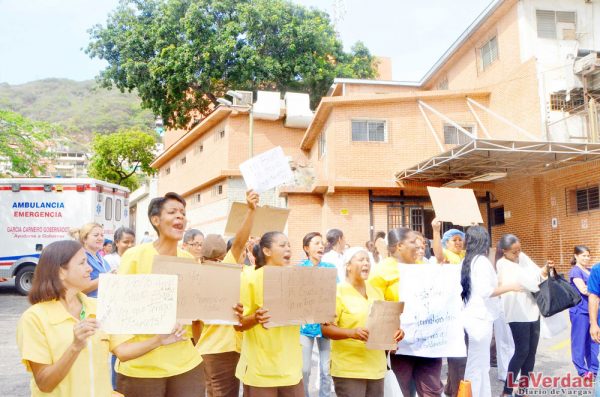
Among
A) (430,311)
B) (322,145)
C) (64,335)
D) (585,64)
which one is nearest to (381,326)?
(430,311)

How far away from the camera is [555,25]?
15.9 metres

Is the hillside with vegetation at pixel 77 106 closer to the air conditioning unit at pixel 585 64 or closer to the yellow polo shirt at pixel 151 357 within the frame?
the air conditioning unit at pixel 585 64

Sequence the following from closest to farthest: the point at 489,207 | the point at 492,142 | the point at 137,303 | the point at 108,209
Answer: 1. the point at 137,303
2. the point at 492,142
3. the point at 108,209
4. the point at 489,207

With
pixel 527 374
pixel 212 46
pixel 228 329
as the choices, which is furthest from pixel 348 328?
pixel 212 46

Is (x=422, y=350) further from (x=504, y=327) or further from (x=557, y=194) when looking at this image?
(x=557, y=194)

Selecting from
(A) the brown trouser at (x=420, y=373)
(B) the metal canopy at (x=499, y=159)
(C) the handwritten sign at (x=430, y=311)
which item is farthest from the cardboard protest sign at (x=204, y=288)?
(B) the metal canopy at (x=499, y=159)

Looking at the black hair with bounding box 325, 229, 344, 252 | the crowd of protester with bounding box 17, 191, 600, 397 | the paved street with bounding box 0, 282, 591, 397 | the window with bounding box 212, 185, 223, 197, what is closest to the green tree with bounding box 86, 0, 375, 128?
the window with bounding box 212, 185, 223, 197

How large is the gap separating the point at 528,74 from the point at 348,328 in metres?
14.2

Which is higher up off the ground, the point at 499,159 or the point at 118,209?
the point at 499,159

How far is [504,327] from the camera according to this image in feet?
20.3

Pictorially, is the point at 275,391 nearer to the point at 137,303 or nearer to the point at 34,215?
the point at 137,303

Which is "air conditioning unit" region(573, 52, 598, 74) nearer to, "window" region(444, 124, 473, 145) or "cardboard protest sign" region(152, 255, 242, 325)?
"window" region(444, 124, 473, 145)

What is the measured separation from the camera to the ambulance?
14180mm

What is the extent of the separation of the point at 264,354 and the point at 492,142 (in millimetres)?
9997
